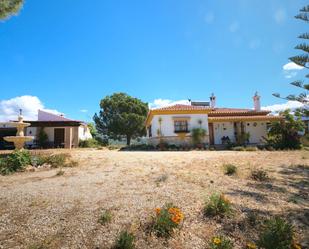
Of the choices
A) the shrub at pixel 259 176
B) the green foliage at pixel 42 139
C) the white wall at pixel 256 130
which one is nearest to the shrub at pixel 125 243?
the shrub at pixel 259 176

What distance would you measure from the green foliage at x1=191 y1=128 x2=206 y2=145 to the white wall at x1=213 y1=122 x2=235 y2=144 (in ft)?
8.30

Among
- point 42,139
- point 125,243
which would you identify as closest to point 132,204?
point 125,243

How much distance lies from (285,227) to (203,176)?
12.9 feet

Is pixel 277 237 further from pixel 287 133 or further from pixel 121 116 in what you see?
pixel 121 116

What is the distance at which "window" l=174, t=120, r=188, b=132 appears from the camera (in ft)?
68.4

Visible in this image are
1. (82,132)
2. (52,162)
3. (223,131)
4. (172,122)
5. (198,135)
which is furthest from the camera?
(82,132)

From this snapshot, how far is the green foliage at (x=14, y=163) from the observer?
8691 millimetres

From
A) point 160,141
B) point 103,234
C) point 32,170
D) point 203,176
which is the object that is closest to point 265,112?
point 160,141

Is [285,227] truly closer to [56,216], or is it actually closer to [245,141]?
[56,216]

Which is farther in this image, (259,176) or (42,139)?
(42,139)

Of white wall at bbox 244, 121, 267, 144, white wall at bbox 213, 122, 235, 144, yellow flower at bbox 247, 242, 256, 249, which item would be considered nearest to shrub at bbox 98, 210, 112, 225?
yellow flower at bbox 247, 242, 256, 249

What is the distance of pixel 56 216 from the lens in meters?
4.59

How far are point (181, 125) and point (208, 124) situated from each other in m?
2.81

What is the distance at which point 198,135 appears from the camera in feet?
65.6
